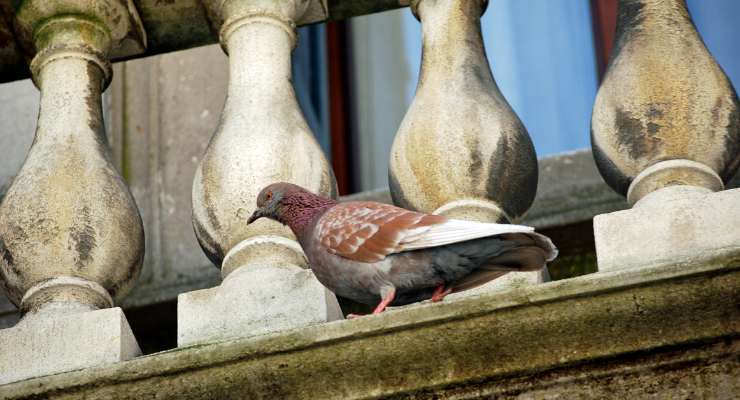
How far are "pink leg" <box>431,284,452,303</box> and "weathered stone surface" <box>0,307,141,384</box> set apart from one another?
809 mm

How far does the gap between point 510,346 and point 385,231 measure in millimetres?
470

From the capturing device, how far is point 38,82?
19.4ft

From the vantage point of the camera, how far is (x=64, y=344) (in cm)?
496

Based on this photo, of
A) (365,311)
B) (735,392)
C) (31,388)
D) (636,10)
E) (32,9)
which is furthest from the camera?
(365,311)

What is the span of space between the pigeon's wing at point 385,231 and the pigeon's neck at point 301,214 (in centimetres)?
4

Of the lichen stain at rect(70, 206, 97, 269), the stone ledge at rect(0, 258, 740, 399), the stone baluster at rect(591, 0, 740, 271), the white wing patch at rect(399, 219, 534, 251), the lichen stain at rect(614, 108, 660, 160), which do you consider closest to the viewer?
the stone ledge at rect(0, 258, 740, 399)

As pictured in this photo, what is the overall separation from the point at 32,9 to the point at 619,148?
1.88m

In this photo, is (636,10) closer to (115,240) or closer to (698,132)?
(698,132)

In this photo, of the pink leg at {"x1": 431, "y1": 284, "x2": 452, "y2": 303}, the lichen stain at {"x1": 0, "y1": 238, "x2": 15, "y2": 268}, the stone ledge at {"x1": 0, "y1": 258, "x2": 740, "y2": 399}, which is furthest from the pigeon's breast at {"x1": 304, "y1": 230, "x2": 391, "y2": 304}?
the lichen stain at {"x1": 0, "y1": 238, "x2": 15, "y2": 268}

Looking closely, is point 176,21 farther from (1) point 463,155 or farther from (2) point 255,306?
(2) point 255,306

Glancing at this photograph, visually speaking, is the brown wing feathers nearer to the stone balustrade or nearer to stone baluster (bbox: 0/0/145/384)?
the stone balustrade

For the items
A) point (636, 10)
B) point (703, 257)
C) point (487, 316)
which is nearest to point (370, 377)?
point (487, 316)

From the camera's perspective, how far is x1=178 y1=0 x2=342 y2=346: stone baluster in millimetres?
4930

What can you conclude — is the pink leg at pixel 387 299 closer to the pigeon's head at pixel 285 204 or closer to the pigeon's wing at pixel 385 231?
the pigeon's wing at pixel 385 231
